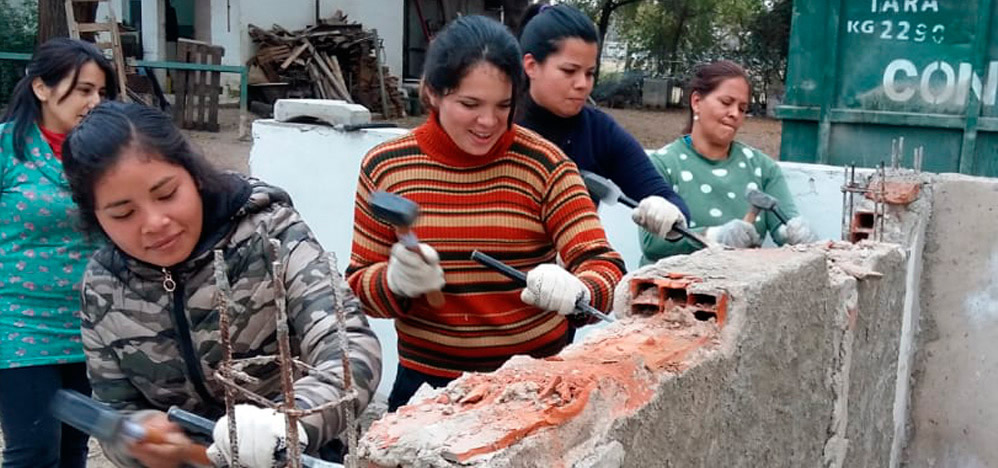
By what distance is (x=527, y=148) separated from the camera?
2.34 metres

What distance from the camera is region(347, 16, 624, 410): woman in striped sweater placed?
2.24m

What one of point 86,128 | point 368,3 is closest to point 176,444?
point 86,128

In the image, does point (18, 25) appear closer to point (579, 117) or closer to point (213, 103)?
point (213, 103)

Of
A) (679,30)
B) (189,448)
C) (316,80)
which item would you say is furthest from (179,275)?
(679,30)

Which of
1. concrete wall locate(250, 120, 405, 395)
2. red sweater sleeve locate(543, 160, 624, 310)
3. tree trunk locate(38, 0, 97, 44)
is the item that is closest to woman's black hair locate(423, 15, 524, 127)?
red sweater sleeve locate(543, 160, 624, 310)

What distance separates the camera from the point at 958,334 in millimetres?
3875

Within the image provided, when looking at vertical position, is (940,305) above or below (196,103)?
below

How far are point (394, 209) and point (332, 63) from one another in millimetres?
15363

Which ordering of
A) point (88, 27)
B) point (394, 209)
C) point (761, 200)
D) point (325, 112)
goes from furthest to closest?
point (88, 27) → point (325, 112) → point (761, 200) → point (394, 209)

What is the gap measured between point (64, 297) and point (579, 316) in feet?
5.21

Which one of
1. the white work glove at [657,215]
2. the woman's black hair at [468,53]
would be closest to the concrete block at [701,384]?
the white work glove at [657,215]

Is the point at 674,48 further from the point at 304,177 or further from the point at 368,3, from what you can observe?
the point at 304,177

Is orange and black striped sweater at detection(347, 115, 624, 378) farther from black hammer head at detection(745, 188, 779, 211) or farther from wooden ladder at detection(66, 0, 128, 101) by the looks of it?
wooden ladder at detection(66, 0, 128, 101)

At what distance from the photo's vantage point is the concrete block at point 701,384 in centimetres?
148
